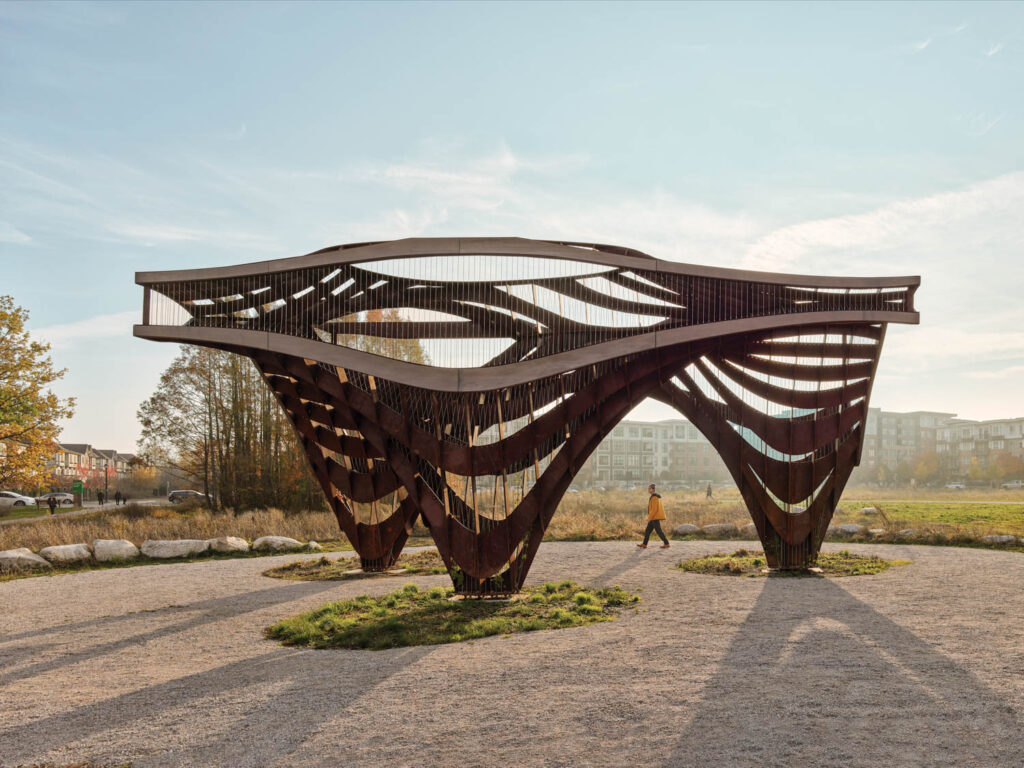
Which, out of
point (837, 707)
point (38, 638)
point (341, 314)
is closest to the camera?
point (837, 707)

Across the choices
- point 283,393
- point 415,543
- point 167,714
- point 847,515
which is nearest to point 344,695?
point 167,714

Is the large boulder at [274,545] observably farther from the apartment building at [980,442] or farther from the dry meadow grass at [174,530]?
the apartment building at [980,442]

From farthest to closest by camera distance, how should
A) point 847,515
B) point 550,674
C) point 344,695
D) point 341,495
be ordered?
point 847,515, point 341,495, point 550,674, point 344,695

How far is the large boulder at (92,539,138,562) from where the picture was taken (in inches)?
794

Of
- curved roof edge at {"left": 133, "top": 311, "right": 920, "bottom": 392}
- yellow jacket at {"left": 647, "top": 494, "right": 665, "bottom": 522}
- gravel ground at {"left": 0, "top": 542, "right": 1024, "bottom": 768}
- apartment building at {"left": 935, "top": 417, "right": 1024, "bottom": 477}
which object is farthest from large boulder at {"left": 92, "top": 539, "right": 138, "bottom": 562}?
apartment building at {"left": 935, "top": 417, "right": 1024, "bottom": 477}

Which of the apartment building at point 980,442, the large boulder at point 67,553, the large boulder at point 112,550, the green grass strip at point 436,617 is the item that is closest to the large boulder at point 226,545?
the large boulder at point 112,550

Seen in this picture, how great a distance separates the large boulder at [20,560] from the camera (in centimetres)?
1867

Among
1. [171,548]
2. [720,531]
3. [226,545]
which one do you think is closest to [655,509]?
[720,531]

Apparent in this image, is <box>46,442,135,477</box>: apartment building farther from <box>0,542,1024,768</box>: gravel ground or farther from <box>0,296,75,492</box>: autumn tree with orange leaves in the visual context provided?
<box>0,542,1024,768</box>: gravel ground

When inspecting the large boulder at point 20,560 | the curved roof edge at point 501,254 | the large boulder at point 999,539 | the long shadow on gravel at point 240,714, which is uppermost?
the curved roof edge at point 501,254

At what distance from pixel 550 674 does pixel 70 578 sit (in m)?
13.5

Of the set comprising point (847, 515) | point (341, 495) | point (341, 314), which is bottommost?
point (847, 515)

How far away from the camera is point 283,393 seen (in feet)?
54.4

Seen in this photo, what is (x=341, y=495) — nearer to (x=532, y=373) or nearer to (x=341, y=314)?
(x=341, y=314)
